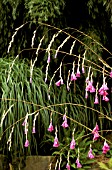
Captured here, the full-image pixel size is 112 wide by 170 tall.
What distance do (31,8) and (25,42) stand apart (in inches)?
16.2

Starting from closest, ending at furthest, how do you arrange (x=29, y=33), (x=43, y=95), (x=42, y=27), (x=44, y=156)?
(x=44, y=156) < (x=43, y=95) < (x=42, y=27) < (x=29, y=33)

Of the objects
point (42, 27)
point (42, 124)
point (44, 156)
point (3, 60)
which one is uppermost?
point (42, 27)

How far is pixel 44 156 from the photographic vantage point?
2.97 m

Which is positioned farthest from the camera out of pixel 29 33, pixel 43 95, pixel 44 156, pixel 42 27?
pixel 29 33

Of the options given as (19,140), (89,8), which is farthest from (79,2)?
(19,140)

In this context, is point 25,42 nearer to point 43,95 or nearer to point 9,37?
point 9,37

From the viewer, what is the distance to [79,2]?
3490 millimetres

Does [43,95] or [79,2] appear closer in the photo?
[43,95]

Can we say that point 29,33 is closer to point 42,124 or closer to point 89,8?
point 89,8

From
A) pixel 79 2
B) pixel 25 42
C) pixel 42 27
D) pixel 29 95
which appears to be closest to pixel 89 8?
pixel 79 2

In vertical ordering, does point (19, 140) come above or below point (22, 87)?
below

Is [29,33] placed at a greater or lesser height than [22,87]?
greater

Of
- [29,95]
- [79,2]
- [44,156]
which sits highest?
[79,2]

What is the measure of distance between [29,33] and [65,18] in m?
0.40
